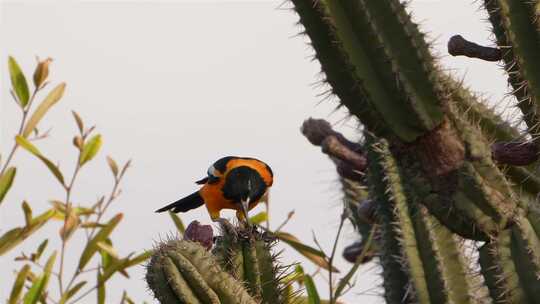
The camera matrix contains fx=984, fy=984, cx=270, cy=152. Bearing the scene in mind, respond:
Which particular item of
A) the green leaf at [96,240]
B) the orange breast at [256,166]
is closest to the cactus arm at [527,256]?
the green leaf at [96,240]

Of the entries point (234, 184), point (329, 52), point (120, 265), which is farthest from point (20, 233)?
point (234, 184)

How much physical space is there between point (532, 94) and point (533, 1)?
23 centimetres

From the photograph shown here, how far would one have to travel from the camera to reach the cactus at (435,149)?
96.3 inches

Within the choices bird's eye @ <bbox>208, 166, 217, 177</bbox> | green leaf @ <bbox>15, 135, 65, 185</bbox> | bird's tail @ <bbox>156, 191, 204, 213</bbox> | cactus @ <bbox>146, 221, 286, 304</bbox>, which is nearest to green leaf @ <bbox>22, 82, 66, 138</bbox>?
green leaf @ <bbox>15, 135, 65, 185</bbox>

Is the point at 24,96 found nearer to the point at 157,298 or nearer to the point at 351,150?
the point at 351,150

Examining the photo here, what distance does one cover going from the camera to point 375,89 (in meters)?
2.46

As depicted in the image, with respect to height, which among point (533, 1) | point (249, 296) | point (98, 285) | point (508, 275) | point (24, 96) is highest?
point (24, 96)

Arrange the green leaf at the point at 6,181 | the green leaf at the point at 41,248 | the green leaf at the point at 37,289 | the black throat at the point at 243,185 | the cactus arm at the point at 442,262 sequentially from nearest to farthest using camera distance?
the cactus arm at the point at 442,262
the green leaf at the point at 37,289
the green leaf at the point at 6,181
the green leaf at the point at 41,248
the black throat at the point at 243,185

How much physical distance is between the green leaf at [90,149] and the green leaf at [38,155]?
0.29ft

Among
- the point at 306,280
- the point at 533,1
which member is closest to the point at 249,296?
the point at 306,280

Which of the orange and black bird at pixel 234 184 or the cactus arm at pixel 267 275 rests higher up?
the orange and black bird at pixel 234 184

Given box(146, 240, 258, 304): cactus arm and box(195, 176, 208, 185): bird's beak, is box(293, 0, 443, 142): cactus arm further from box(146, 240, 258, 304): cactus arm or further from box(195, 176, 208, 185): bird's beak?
box(195, 176, 208, 185): bird's beak

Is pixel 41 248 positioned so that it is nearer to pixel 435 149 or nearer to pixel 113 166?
pixel 113 166

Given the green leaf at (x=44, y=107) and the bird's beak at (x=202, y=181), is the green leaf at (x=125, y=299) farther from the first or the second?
the bird's beak at (x=202, y=181)
